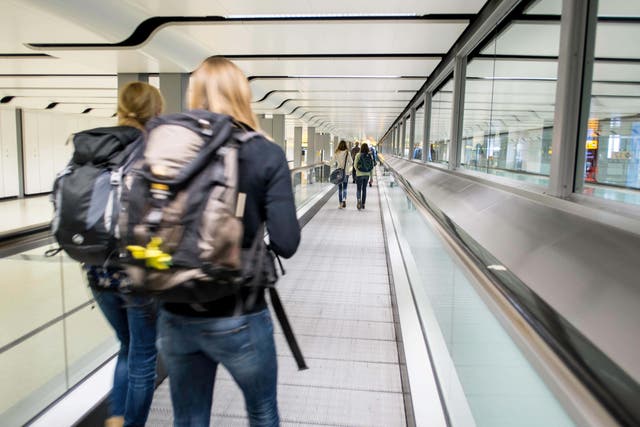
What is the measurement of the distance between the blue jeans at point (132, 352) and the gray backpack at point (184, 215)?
0.68 metres

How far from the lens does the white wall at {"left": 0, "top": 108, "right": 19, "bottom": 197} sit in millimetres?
16188

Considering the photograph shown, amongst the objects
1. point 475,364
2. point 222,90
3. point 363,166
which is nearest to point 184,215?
point 222,90

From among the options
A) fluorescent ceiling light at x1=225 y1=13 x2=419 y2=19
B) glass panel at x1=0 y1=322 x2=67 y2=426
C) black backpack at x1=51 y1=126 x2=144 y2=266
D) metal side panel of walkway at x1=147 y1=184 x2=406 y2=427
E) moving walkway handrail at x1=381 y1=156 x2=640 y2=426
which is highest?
fluorescent ceiling light at x1=225 y1=13 x2=419 y2=19

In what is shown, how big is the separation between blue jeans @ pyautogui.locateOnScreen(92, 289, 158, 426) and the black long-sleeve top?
0.60 m

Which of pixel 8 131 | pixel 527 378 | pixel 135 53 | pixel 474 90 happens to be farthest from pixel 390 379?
pixel 8 131

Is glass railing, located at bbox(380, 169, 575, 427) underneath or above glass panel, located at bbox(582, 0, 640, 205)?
underneath

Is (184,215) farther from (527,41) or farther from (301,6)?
(527,41)

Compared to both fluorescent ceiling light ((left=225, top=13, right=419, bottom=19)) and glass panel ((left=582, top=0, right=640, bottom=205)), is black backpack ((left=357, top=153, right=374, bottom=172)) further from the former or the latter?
glass panel ((left=582, top=0, right=640, bottom=205))

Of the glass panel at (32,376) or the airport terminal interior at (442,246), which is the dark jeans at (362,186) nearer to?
the airport terminal interior at (442,246)

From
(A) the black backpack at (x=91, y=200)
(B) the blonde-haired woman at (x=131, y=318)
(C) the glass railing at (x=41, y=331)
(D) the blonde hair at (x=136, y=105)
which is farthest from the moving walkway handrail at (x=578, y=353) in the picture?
(C) the glass railing at (x=41, y=331)

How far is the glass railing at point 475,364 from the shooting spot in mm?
1179

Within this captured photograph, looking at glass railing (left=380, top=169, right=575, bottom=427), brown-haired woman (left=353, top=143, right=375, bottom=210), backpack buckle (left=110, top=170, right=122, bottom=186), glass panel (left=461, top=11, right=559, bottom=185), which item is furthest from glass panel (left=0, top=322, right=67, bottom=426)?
brown-haired woman (left=353, top=143, right=375, bottom=210)

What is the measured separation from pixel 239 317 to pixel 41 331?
1.59m

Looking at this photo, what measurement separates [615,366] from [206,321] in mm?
1003
